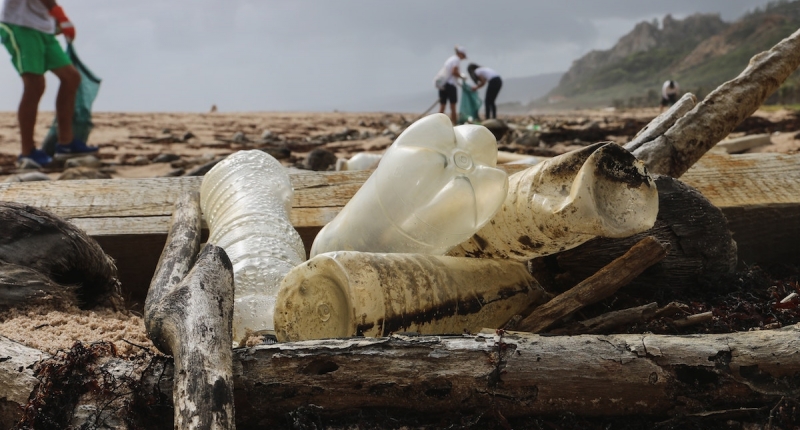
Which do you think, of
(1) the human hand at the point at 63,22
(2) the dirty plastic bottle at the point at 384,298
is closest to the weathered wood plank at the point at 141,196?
(2) the dirty plastic bottle at the point at 384,298

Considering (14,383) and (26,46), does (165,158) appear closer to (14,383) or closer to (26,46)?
(26,46)

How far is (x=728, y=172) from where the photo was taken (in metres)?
3.28

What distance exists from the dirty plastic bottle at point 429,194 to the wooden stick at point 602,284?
0.37 m

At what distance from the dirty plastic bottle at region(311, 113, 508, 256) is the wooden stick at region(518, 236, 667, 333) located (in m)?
0.37

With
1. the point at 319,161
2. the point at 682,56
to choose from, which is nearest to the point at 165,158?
the point at 319,161

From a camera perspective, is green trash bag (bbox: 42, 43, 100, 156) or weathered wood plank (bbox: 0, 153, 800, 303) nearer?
weathered wood plank (bbox: 0, 153, 800, 303)

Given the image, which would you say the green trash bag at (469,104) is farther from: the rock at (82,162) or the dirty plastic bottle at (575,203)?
the dirty plastic bottle at (575,203)

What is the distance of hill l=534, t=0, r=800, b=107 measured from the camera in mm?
65875

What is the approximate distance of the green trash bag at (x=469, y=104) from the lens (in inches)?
677

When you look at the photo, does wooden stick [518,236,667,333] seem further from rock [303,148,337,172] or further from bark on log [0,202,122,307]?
rock [303,148,337,172]

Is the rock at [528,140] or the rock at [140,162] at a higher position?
the rock at [140,162]

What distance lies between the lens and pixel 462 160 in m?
2.36

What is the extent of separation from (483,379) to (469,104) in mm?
16385

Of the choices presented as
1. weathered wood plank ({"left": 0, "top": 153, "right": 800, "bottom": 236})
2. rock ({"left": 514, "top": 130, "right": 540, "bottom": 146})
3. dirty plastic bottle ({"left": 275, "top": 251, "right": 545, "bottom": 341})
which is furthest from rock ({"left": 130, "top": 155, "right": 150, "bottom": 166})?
dirty plastic bottle ({"left": 275, "top": 251, "right": 545, "bottom": 341})
